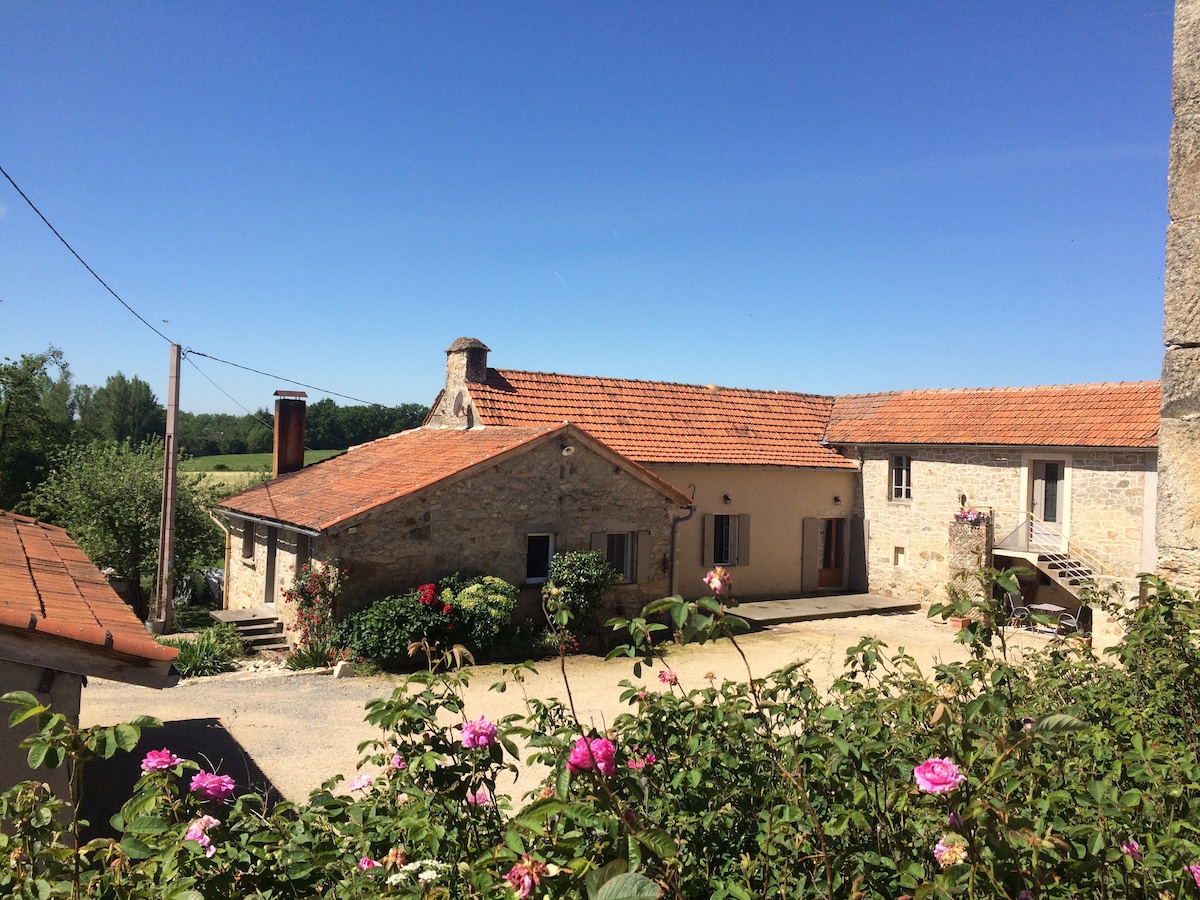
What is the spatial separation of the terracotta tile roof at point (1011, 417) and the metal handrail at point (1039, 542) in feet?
5.88

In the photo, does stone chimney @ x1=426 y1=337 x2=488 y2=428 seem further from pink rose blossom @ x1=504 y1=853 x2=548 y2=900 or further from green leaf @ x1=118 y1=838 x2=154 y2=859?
pink rose blossom @ x1=504 y1=853 x2=548 y2=900

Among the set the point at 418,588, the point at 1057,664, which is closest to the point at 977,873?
the point at 1057,664

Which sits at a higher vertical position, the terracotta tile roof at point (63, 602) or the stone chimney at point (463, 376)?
the stone chimney at point (463, 376)

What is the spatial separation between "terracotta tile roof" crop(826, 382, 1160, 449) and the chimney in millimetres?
14249

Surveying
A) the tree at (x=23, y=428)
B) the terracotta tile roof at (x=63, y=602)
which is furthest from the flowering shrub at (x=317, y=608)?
the tree at (x=23, y=428)

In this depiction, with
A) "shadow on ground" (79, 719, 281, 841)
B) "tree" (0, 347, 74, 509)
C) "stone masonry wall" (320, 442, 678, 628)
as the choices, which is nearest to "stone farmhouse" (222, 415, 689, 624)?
"stone masonry wall" (320, 442, 678, 628)

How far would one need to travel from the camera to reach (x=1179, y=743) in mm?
3357

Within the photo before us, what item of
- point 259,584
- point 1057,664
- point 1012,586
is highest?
point 1012,586

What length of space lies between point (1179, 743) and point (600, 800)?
2.63 m

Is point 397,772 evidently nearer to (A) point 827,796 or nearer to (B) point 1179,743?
(A) point 827,796

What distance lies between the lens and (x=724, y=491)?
20.8 metres

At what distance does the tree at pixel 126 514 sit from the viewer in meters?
20.5

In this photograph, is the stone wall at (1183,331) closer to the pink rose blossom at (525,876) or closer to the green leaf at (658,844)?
the green leaf at (658,844)

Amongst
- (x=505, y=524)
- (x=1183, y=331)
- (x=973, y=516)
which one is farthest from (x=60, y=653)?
(x=973, y=516)
